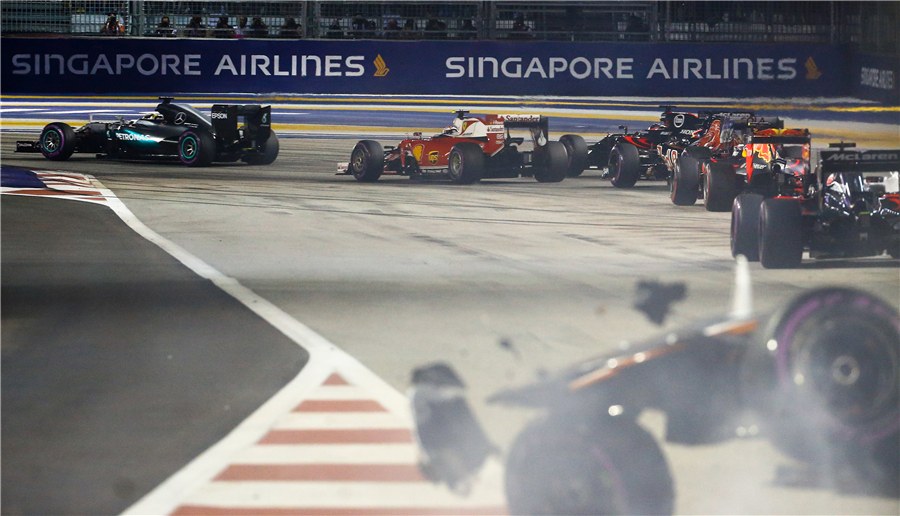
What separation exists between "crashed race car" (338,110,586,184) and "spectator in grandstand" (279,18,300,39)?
942cm

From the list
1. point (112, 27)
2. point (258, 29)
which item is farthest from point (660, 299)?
point (112, 27)

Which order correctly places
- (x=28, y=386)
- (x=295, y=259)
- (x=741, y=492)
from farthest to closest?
(x=295, y=259) < (x=28, y=386) < (x=741, y=492)

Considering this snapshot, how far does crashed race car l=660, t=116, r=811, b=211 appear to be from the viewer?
14969 millimetres

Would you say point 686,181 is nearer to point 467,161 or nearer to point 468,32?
point 467,161

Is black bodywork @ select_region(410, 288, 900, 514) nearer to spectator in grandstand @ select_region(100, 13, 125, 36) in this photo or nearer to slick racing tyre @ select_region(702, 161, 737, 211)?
slick racing tyre @ select_region(702, 161, 737, 211)

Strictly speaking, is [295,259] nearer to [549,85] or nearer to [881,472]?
[881,472]

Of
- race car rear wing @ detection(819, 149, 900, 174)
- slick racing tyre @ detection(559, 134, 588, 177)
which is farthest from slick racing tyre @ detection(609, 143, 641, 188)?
race car rear wing @ detection(819, 149, 900, 174)

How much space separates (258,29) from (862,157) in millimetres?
21621

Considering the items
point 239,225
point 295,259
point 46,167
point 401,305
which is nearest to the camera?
point 401,305

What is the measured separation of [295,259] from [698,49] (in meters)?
19.9

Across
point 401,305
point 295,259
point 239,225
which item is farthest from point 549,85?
point 401,305

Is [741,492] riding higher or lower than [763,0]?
lower

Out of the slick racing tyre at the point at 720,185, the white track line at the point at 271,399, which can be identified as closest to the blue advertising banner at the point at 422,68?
the slick racing tyre at the point at 720,185

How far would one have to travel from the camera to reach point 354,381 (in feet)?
23.0
